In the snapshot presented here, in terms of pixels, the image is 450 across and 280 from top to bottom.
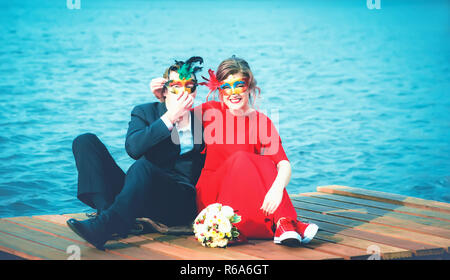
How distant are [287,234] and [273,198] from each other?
0.25m

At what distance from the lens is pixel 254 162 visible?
414 cm

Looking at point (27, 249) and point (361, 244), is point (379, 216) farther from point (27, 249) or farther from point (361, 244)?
point (27, 249)

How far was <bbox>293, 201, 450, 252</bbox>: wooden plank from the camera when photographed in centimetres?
448

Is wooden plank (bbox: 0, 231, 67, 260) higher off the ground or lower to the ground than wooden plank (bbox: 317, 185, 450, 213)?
higher

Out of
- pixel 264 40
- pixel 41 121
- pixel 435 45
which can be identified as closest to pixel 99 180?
pixel 41 121

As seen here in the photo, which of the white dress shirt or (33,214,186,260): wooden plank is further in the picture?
the white dress shirt

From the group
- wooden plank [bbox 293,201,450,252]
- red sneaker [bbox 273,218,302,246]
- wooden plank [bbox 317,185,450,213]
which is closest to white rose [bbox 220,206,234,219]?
red sneaker [bbox 273,218,302,246]

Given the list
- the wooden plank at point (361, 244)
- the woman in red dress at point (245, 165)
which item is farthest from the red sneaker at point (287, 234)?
the wooden plank at point (361, 244)

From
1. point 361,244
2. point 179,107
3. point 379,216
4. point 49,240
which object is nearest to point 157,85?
point 179,107

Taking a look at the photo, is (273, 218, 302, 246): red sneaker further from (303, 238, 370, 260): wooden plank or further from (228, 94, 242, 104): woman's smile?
(228, 94, 242, 104): woman's smile

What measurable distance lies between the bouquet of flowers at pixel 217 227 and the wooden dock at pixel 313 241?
6 centimetres

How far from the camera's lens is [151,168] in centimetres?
393

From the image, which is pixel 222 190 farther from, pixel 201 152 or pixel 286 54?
pixel 286 54
